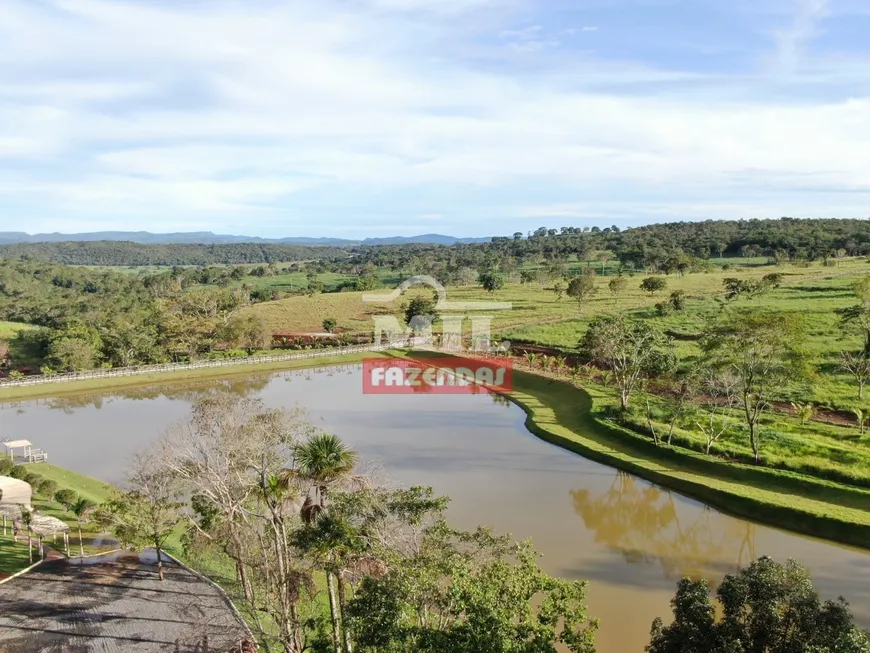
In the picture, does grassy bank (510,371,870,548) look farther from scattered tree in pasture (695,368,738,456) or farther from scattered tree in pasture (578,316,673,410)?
scattered tree in pasture (578,316,673,410)

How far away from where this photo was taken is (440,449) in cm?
3008

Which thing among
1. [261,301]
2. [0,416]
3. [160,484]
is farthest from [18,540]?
[261,301]

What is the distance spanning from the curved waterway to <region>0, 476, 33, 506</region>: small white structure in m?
4.98

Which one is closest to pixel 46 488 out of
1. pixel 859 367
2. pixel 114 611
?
pixel 114 611

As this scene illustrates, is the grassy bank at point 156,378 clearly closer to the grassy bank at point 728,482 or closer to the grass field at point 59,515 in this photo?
the grass field at point 59,515

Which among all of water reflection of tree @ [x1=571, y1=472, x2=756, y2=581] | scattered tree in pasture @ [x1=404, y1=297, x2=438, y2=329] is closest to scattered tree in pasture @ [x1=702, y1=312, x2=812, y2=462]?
water reflection of tree @ [x1=571, y1=472, x2=756, y2=581]

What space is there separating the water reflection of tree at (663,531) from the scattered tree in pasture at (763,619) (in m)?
8.30

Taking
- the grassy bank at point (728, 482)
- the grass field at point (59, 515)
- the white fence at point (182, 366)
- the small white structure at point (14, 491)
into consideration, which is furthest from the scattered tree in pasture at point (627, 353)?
the small white structure at point (14, 491)

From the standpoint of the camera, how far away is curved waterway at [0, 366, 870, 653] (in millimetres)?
17766

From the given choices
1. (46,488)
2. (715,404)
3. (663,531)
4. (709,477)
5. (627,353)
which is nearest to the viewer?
(663,531)

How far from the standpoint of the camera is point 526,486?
2503 cm

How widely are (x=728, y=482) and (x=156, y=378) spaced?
39.7 m

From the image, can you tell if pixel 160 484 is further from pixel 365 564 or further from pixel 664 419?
pixel 664 419

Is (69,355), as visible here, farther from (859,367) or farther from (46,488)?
(859,367)
